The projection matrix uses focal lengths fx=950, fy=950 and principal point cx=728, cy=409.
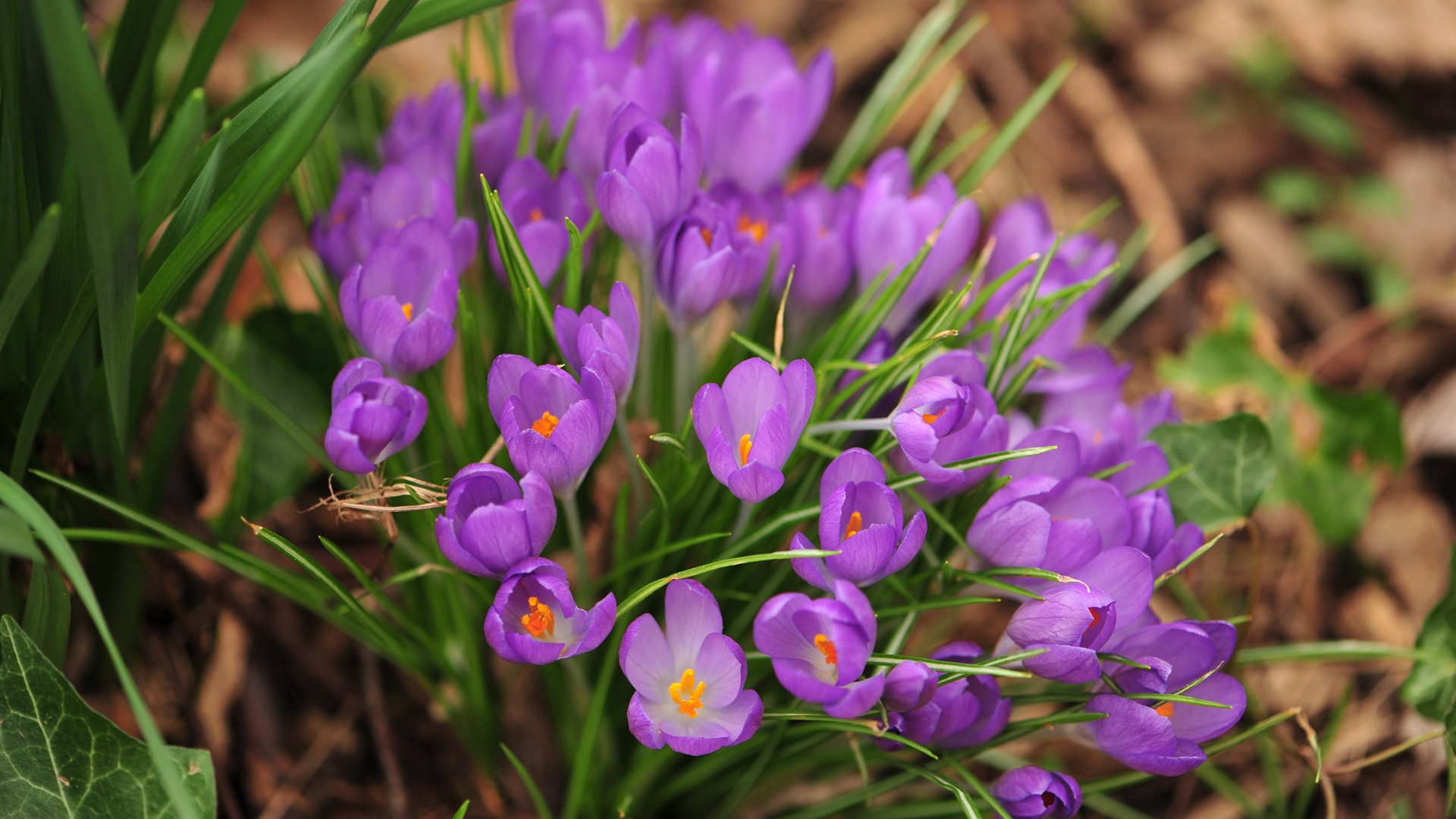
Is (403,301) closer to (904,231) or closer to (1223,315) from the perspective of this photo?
(904,231)

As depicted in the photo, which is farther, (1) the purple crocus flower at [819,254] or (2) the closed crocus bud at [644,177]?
(1) the purple crocus flower at [819,254]

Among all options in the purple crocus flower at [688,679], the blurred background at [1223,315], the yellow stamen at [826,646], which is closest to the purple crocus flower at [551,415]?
the purple crocus flower at [688,679]

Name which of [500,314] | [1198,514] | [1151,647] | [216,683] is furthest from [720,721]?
[216,683]

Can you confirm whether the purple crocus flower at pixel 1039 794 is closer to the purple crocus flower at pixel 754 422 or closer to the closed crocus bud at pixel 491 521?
the purple crocus flower at pixel 754 422

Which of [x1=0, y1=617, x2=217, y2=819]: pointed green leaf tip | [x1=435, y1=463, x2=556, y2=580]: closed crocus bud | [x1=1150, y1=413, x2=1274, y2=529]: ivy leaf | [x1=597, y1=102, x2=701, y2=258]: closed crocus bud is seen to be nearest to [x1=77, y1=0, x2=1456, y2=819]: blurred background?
[x1=1150, y1=413, x2=1274, y2=529]: ivy leaf

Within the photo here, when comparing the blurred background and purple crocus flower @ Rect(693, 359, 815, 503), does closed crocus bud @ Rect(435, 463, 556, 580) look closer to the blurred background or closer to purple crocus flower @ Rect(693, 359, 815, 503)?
purple crocus flower @ Rect(693, 359, 815, 503)

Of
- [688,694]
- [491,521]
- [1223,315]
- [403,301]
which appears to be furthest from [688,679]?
[1223,315]

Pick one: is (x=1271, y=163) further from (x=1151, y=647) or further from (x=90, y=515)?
(x=90, y=515)
